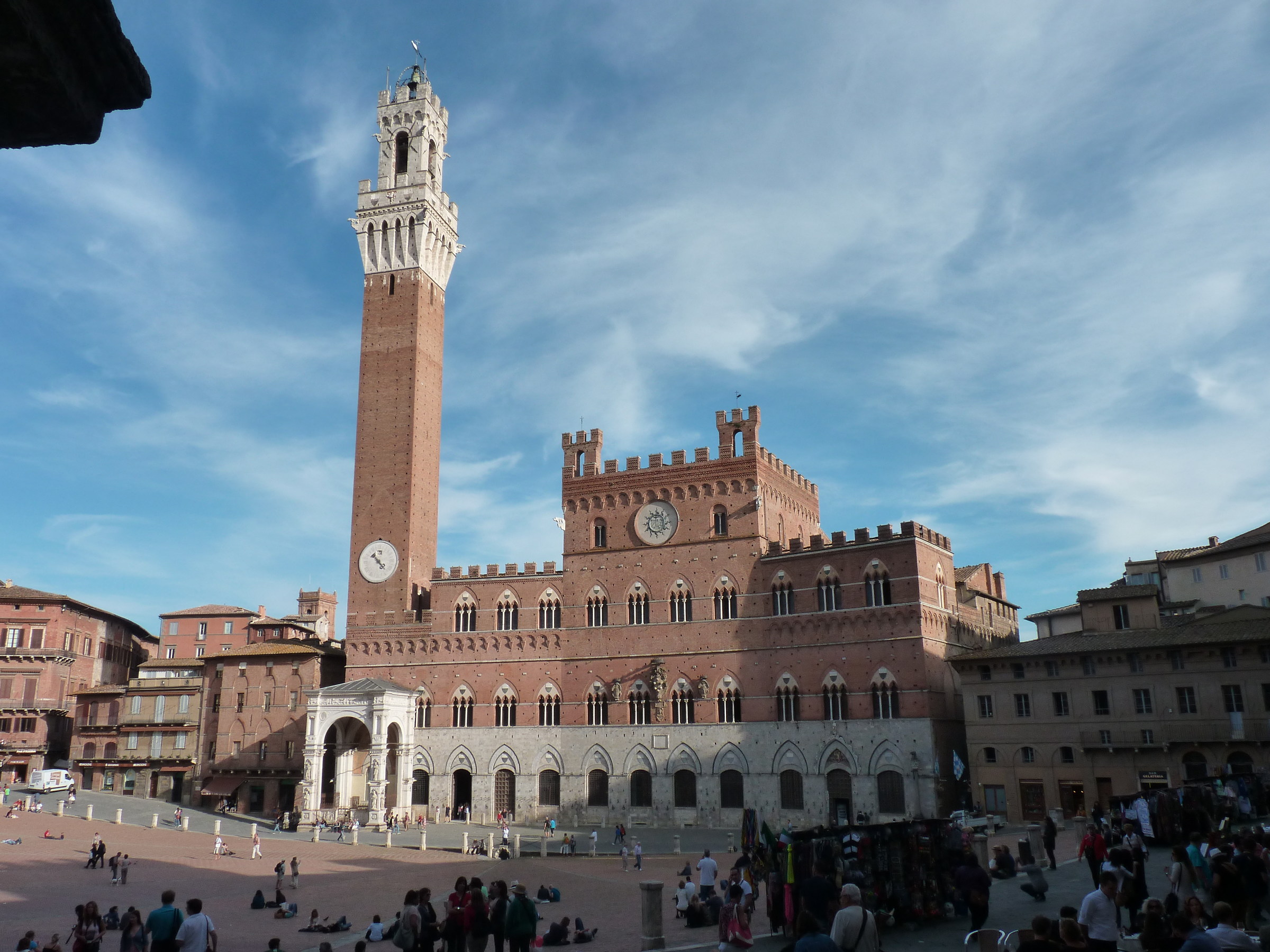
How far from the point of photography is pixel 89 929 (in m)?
17.0

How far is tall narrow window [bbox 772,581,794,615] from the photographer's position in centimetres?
4728

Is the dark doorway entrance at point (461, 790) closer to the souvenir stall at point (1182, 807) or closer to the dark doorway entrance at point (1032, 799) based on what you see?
the dark doorway entrance at point (1032, 799)

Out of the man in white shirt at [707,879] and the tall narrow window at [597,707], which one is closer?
the man in white shirt at [707,879]

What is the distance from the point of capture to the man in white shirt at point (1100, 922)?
11508mm

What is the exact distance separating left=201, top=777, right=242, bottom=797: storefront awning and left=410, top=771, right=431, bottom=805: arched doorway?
10.4 meters

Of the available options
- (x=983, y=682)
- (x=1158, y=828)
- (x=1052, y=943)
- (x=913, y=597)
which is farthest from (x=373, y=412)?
(x=1052, y=943)

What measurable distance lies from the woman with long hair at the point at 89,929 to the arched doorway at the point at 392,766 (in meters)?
32.3

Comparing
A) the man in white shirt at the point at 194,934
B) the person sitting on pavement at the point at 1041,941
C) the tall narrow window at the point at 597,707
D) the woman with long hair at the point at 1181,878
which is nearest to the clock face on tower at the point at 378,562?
the tall narrow window at the point at 597,707

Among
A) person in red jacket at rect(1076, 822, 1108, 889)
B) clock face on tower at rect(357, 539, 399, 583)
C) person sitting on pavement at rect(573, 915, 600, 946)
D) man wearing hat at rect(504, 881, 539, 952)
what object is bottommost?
person sitting on pavement at rect(573, 915, 600, 946)

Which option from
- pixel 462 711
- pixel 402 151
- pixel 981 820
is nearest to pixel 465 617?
pixel 462 711

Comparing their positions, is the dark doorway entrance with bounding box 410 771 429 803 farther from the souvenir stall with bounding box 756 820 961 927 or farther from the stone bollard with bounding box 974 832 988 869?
the souvenir stall with bounding box 756 820 961 927

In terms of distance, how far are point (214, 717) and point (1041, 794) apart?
43.6 meters

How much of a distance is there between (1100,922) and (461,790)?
43718mm

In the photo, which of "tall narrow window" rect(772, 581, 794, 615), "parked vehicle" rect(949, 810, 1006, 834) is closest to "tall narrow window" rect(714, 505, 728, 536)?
"tall narrow window" rect(772, 581, 794, 615)
